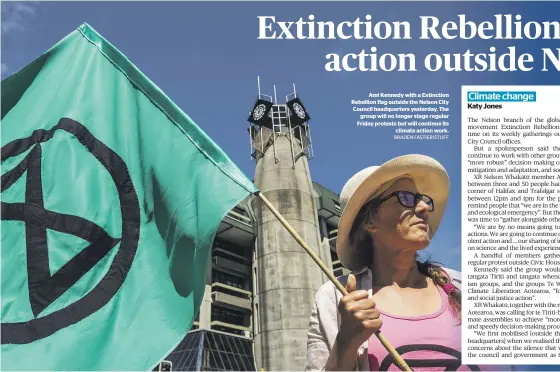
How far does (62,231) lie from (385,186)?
245cm

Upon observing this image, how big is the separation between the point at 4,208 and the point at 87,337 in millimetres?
1285

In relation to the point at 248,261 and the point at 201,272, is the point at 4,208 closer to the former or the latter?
the point at 201,272

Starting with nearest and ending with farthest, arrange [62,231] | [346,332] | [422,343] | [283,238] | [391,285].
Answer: [346,332]
[422,343]
[391,285]
[62,231]
[283,238]

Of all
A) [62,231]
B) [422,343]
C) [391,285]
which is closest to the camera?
[422,343]

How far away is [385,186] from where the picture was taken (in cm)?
412

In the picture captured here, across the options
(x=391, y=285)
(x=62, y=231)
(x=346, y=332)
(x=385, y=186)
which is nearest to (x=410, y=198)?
(x=385, y=186)

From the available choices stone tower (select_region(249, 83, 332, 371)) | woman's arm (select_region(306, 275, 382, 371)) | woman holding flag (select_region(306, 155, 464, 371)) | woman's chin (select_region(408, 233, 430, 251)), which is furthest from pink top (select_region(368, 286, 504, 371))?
stone tower (select_region(249, 83, 332, 371))

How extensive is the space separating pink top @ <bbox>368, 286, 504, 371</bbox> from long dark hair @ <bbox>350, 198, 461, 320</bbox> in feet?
1.01

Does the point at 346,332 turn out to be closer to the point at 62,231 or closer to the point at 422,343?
the point at 422,343

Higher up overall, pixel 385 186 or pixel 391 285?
pixel 385 186

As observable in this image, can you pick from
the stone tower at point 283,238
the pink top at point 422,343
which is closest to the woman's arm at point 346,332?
the pink top at point 422,343

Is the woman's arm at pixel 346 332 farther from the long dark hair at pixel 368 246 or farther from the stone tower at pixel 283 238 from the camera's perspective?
the stone tower at pixel 283 238

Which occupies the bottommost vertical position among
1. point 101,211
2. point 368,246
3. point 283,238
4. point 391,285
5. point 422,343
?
point 422,343

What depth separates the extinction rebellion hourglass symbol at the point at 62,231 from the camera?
3840 millimetres
